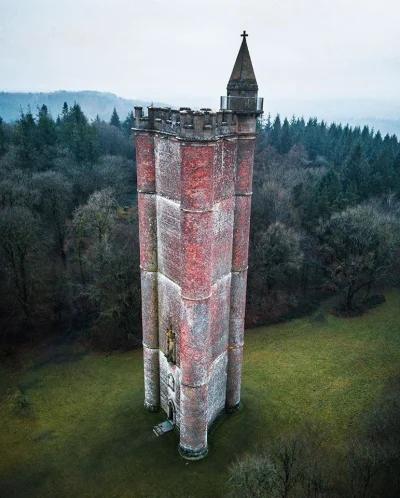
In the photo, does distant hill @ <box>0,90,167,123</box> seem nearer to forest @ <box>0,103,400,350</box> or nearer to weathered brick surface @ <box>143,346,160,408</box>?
forest @ <box>0,103,400,350</box>

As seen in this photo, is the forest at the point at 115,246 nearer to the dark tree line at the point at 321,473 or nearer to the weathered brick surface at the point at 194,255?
the weathered brick surface at the point at 194,255

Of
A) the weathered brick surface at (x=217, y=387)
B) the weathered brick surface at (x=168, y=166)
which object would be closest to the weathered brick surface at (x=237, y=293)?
the weathered brick surface at (x=217, y=387)

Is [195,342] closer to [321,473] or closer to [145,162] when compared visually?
[321,473]

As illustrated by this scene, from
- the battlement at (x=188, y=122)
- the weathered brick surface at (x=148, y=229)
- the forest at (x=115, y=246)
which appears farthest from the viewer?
the forest at (x=115, y=246)

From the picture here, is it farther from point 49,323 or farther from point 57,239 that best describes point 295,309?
point 57,239

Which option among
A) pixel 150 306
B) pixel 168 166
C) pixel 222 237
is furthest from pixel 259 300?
pixel 168 166

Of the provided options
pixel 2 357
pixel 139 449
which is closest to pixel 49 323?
pixel 2 357

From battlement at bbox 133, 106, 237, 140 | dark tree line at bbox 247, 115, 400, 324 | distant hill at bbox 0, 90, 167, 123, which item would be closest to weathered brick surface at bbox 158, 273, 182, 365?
battlement at bbox 133, 106, 237, 140

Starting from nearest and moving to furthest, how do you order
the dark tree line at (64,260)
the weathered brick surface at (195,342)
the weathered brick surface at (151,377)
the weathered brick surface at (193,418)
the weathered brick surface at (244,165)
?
the weathered brick surface at (195,342)
the weathered brick surface at (244,165)
the weathered brick surface at (193,418)
the weathered brick surface at (151,377)
the dark tree line at (64,260)
